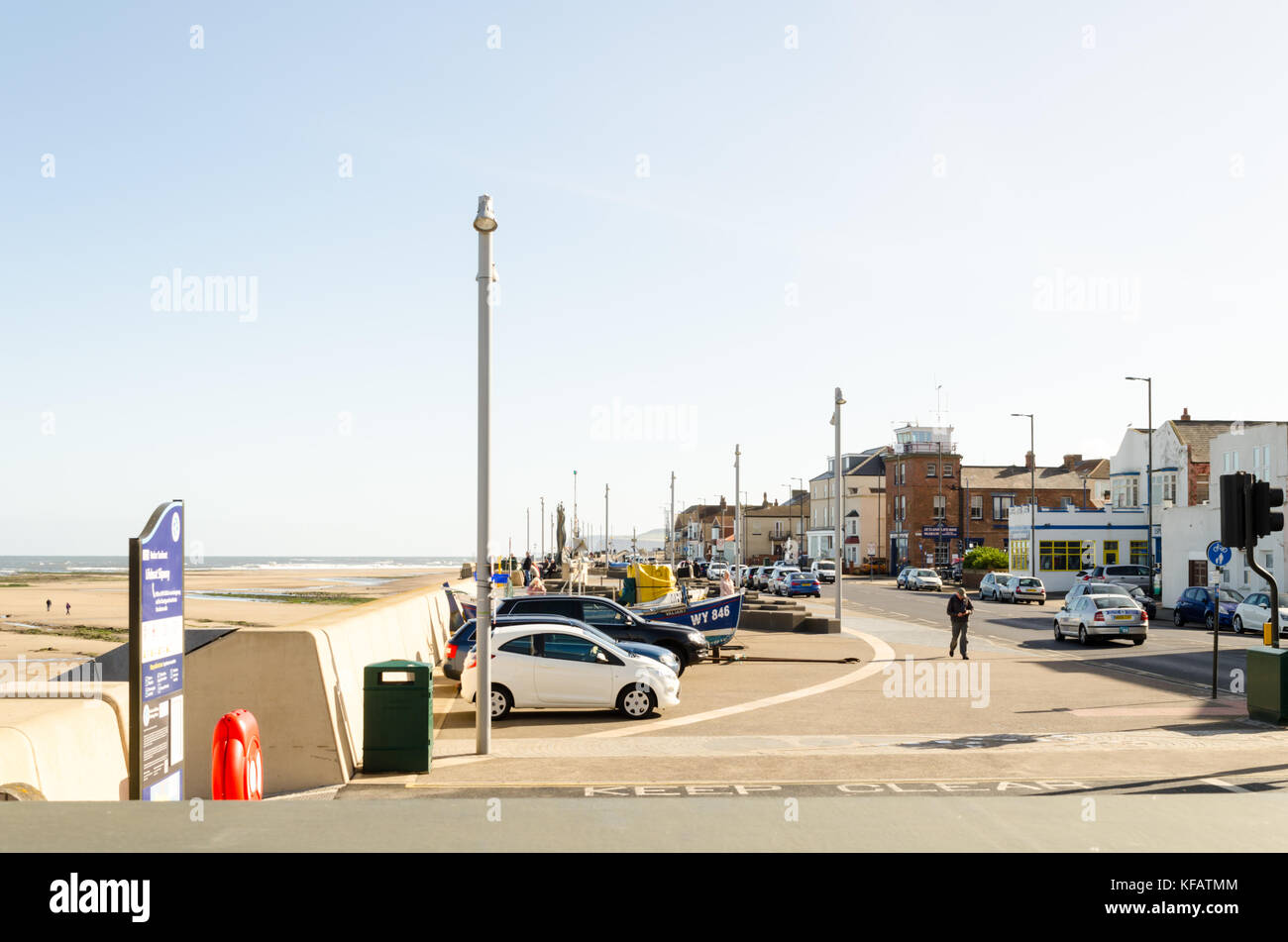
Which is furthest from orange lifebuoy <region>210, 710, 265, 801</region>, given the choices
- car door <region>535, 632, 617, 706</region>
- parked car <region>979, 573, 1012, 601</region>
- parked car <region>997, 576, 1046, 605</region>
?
parked car <region>979, 573, 1012, 601</region>

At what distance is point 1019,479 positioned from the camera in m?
105

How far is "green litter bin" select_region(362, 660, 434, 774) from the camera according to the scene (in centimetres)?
1191

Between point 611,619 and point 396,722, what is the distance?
9801mm

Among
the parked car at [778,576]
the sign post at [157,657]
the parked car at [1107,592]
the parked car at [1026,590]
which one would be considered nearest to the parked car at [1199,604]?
the parked car at [1107,592]

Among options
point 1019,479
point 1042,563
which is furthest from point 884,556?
point 1042,563

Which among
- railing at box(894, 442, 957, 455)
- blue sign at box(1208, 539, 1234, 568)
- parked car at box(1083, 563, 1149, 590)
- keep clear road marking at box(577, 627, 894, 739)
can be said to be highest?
railing at box(894, 442, 957, 455)

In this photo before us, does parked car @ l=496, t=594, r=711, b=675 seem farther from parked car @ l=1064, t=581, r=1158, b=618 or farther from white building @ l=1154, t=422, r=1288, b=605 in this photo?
white building @ l=1154, t=422, r=1288, b=605

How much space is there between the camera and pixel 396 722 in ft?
39.1

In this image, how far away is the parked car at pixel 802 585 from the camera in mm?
58906

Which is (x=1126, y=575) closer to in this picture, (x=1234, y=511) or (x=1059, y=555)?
(x=1059, y=555)

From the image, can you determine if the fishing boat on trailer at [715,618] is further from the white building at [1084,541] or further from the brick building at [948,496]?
the brick building at [948,496]

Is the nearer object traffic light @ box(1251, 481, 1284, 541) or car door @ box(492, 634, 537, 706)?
traffic light @ box(1251, 481, 1284, 541)

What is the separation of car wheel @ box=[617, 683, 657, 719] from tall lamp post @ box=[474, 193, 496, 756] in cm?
329
